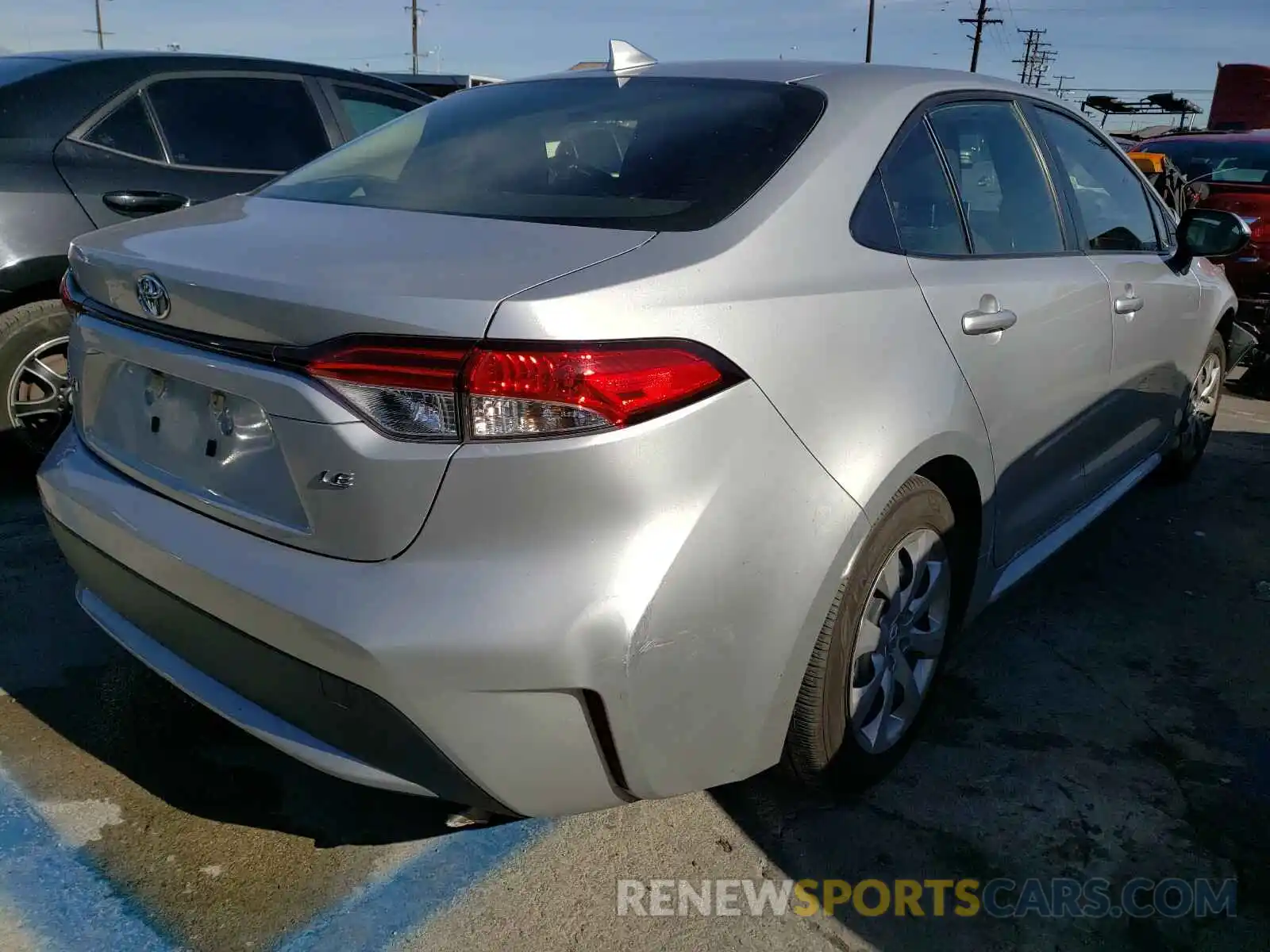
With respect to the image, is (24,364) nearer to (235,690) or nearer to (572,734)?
(235,690)

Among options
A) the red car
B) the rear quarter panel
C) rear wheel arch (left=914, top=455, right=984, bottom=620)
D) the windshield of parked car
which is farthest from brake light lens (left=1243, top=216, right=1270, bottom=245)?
the rear quarter panel

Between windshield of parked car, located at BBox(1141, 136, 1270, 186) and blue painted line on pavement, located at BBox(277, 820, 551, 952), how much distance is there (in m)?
7.52

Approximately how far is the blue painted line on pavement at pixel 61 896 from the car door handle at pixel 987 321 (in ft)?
6.70

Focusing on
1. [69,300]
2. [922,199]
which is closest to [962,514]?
[922,199]

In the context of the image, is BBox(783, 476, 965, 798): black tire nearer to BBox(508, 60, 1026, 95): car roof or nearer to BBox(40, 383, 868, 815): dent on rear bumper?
BBox(40, 383, 868, 815): dent on rear bumper

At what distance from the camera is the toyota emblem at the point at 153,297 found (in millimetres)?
1866

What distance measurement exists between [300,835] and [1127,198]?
3239mm

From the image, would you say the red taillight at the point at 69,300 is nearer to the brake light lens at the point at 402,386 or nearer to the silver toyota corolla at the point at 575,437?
the silver toyota corolla at the point at 575,437

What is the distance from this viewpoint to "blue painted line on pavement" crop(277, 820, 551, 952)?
1.97 meters

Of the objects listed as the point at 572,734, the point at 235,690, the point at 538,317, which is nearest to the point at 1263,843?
the point at 572,734

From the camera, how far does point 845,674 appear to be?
7.03 ft

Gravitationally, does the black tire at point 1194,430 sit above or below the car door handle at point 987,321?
below

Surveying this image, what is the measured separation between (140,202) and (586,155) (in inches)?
91.2

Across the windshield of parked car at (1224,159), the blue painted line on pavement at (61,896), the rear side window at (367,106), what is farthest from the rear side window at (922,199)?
the windshield of parked car at (1224,159)
